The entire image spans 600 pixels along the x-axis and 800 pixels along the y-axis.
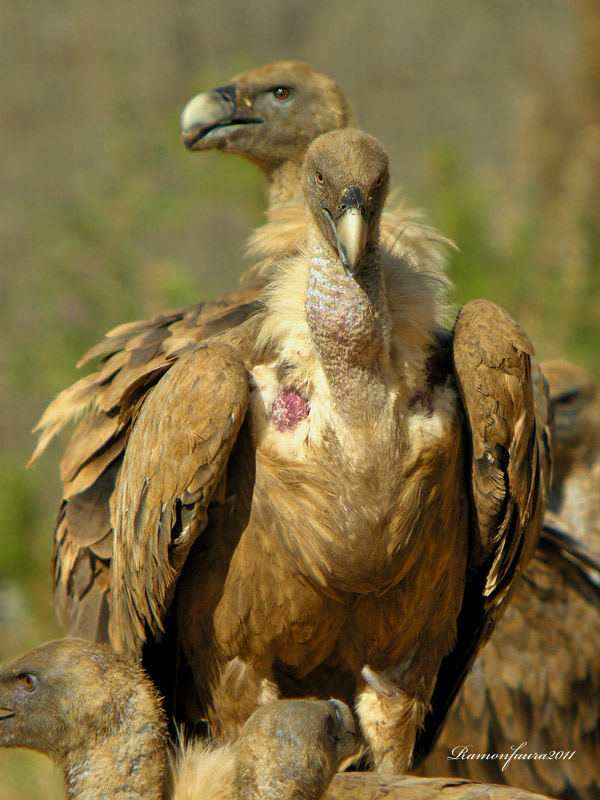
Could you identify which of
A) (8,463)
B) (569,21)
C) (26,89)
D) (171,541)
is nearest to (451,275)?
(8,463)

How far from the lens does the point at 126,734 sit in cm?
280

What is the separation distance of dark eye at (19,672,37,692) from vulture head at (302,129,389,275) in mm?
1480

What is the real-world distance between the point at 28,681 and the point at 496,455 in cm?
154

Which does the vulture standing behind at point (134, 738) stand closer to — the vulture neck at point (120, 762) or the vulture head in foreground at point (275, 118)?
the vulture neck at point (120, 762)

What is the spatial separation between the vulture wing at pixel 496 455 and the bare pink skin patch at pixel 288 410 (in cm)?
48

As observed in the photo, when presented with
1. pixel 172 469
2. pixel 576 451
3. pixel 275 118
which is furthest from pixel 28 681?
pixel 576 451

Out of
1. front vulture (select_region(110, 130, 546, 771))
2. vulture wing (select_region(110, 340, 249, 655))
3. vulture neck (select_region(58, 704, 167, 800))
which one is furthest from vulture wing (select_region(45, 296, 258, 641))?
vulture neck (select_region(58, 704, 167, 800))

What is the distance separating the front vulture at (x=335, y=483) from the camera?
2746 millimetres

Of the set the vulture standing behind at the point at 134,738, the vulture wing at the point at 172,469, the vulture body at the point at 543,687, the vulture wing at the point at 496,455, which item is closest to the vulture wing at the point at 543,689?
the vulture body at the point at 543,687
